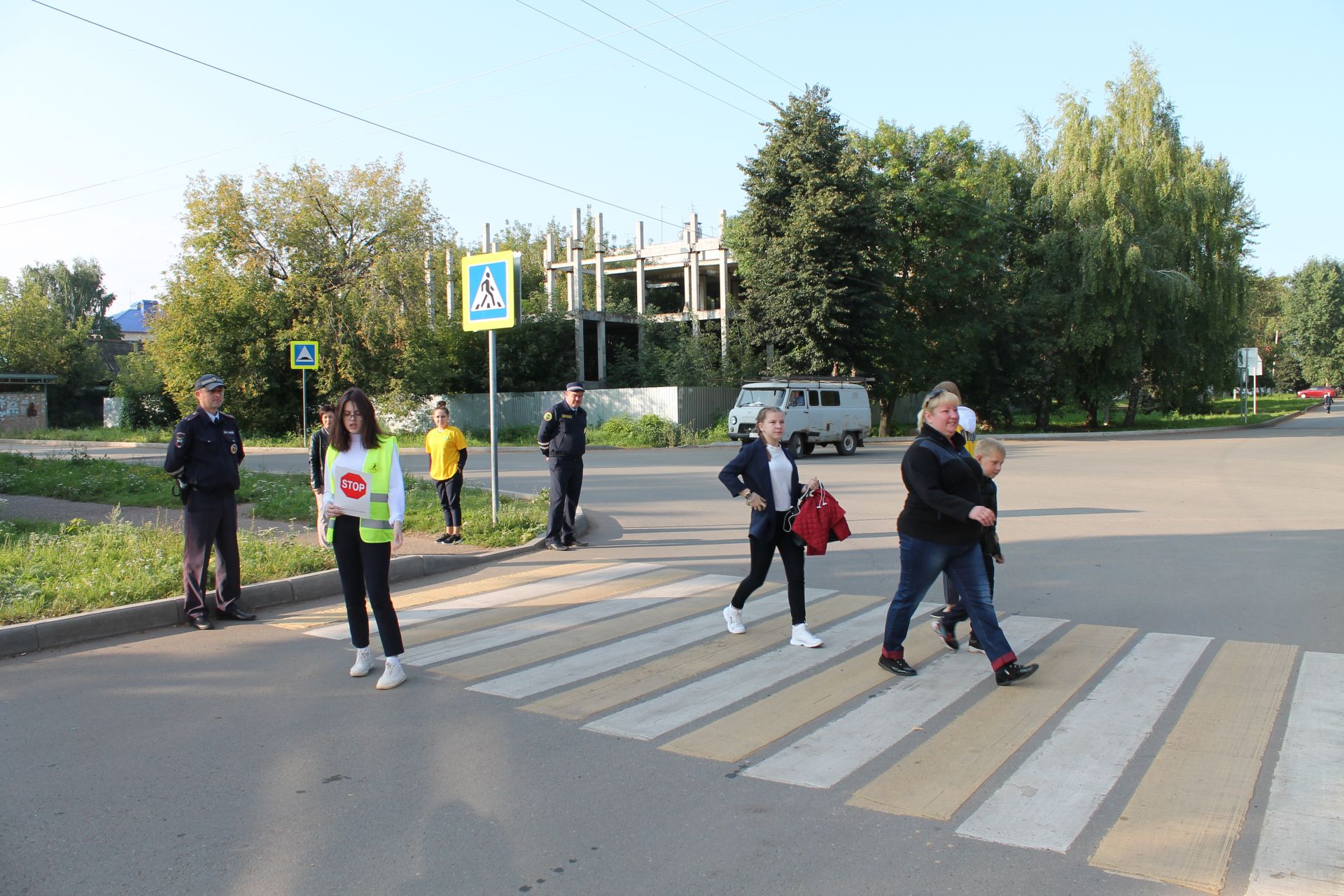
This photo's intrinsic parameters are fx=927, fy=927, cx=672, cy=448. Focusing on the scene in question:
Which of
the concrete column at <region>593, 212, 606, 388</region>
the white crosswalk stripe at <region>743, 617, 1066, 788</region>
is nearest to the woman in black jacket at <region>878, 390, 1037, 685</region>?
the white crosswalk stripe at <region>743, 617, 1066, 788</region>

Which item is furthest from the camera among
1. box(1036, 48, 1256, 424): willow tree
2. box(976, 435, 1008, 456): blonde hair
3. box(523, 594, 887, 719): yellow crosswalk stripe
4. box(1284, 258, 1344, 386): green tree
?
box(1284, 258, 1344, 386): green tree

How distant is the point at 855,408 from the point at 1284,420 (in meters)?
33.1

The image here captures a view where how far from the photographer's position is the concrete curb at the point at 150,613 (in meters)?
6.32

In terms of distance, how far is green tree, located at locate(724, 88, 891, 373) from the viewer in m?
33.3

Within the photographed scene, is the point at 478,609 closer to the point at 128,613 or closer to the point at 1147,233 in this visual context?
the point at 128,613

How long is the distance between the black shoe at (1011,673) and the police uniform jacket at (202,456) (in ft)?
18.4

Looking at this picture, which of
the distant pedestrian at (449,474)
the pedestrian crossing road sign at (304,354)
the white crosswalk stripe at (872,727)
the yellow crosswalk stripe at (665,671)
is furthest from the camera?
the pedestrian crossing road sign at (304,354)

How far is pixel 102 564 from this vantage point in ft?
26.3

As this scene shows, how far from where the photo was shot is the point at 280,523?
11328mm

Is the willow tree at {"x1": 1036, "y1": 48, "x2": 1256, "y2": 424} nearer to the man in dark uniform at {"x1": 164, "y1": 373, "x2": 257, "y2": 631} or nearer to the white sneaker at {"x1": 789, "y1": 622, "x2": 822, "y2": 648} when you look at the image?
the white sneaker at {"x1": 789, "y1": 622, "x2": 822, "y2": 648}

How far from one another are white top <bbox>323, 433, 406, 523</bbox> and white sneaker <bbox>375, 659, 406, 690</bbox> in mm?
863

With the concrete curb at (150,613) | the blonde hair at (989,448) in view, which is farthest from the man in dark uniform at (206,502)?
the blonde hair at (989,448)

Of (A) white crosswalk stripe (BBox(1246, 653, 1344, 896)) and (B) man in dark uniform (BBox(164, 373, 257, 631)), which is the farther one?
(B) man in dark uniform (BBox(164, 373, 257, 631))

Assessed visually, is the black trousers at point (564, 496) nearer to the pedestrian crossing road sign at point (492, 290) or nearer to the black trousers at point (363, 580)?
the pedestrian crossing road sign at point (492, 290)
